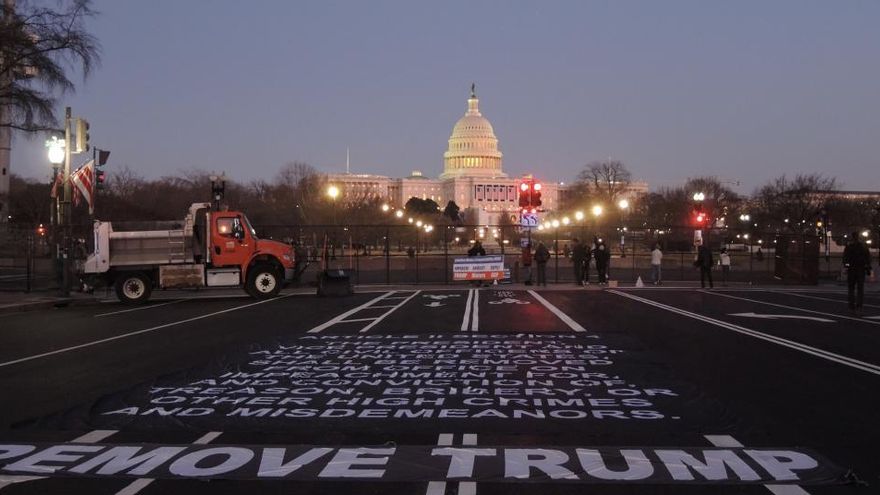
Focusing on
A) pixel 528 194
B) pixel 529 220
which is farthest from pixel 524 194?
pixel 529 220

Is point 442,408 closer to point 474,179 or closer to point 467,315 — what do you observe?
point 467,315

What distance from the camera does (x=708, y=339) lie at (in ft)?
48.5

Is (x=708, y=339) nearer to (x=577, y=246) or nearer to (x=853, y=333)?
(x=853, y=333)

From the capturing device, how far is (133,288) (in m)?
24.5

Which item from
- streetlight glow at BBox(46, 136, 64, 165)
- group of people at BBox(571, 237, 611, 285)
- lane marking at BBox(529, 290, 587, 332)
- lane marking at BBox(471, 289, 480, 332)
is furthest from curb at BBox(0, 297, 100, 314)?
group of people at BBox(571, 237, 611, 285)

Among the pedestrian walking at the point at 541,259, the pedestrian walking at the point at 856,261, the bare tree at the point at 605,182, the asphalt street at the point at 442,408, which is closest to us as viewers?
the asphalt street at the point at 442,408

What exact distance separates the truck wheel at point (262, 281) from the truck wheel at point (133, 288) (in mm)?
3114

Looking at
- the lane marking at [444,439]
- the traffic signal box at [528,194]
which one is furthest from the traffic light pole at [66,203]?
the lane marking at [444,439]

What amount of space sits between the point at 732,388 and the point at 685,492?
14.6 feet

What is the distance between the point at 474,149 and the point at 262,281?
156 m

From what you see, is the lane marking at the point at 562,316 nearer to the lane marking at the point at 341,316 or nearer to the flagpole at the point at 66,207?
the lane marking at the point at 341,316

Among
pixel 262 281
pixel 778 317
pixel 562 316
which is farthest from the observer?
pixel 262 281

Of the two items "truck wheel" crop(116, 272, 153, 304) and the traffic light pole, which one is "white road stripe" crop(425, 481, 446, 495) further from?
the traffic light pole

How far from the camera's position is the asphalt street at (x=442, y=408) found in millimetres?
6070
